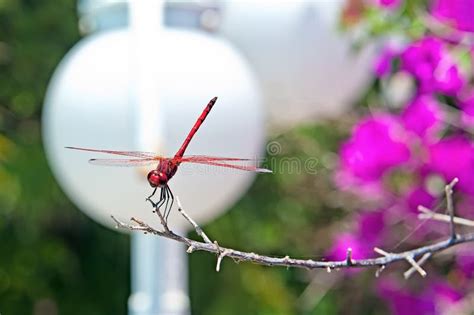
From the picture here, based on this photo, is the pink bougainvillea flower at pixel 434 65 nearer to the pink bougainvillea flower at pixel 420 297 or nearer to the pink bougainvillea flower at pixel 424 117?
the pink bougainvillea flower at pixel 424 117

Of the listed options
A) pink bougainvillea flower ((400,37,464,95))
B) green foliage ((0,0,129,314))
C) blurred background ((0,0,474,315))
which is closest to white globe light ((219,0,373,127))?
blurred background ((0,0,474,315))

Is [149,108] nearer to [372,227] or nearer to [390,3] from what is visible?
[390,3]

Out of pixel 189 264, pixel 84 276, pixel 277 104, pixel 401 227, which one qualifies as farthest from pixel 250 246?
pixel 277 104

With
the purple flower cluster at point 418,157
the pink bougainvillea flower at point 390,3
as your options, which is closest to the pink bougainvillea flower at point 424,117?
the purple flower cluster at point 418,157

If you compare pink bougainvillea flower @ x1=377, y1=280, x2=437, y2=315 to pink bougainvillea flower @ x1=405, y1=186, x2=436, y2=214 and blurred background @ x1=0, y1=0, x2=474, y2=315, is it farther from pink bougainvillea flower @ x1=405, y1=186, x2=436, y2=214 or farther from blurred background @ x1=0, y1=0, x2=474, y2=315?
pink bougainvillea flower @ x1=405, y1=186, x2=436, y2=214

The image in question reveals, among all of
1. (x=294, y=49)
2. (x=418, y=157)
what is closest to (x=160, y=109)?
(x=294, y=49)

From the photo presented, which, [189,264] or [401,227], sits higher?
[401,227]

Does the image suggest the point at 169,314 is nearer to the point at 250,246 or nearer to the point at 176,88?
the point at 176,88
